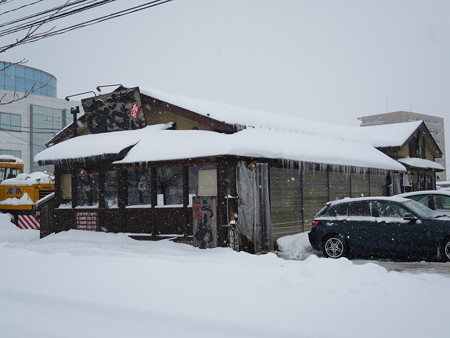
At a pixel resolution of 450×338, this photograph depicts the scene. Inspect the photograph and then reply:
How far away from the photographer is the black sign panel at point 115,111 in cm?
1599

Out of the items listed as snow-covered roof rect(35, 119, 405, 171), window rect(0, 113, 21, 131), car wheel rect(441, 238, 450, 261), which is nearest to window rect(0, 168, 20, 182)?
snow-covered roof rect(35, 119, 405, 171)

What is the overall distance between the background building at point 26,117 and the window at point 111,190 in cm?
3636

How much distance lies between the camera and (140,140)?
1516 centimetres

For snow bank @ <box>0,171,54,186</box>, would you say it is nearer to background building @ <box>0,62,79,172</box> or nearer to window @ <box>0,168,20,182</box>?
window @ <box>0,168,20,182</box>

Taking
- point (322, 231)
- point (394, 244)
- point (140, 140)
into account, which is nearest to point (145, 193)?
point (140, 140)

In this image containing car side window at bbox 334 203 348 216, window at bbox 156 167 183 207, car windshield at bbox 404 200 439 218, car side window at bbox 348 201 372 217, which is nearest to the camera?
car windshield at bbox 404 200 439 218

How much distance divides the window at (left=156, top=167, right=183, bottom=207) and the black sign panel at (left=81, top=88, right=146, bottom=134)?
2.36m

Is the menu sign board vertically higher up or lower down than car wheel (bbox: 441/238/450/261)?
higher up

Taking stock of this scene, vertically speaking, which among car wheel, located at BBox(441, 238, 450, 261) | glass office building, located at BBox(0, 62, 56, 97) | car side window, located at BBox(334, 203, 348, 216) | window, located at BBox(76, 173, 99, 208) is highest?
glass office building, located at BBox(0, 62, 56, 97)

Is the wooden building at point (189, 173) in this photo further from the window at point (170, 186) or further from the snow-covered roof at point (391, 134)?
the snow-covered roof at point (391, 134)

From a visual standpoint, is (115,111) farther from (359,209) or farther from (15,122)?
(15,122)

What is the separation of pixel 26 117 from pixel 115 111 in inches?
1716

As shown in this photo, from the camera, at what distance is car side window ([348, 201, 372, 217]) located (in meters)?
11.7

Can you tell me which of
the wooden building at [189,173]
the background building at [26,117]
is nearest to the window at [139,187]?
the wooden building at [189,173]
